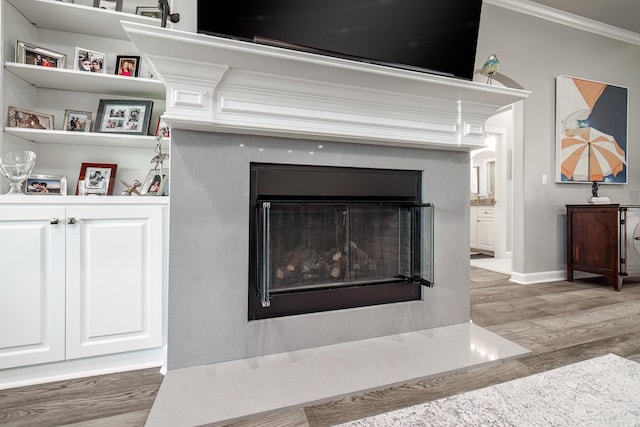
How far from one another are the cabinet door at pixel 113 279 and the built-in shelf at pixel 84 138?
1.48 feet

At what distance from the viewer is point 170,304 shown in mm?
1440

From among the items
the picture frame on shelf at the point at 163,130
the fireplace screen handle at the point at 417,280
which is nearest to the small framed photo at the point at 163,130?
the picture frame on shelf at the point at 163,130

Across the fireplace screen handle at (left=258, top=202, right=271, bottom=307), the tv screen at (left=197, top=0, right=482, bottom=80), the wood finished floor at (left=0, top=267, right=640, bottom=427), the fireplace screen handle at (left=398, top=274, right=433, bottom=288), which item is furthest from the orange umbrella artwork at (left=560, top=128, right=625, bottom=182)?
the fireplace screen handle at (left=258, top=202, right=271, bottom=307)

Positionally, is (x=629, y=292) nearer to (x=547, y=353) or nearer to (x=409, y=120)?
(x=547, y=353)

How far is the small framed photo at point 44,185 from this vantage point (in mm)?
1642

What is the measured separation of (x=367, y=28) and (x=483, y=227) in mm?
4749

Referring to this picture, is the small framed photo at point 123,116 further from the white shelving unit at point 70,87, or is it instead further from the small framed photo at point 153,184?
the small framed photo at point 153,184

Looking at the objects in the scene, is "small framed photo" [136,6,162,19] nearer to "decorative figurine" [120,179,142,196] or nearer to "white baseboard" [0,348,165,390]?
"decorative figurine" [120,179,142,196]

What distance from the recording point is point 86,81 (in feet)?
5.65

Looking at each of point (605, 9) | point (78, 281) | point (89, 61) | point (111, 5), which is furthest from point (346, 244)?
point (605, 9)

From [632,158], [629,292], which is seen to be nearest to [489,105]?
[629,292]

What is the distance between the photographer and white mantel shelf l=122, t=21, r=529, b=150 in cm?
130

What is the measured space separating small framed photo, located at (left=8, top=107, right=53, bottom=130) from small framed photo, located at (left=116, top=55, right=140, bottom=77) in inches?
18.3

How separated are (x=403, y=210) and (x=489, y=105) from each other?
0.80m
